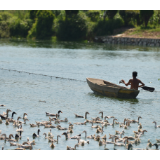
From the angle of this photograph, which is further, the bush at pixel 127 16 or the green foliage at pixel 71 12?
the green foliage at pixel 71 12

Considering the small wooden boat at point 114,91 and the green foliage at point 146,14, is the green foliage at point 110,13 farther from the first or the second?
the small wooden boat at point 114,91

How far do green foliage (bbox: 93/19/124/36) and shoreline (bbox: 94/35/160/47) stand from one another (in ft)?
8.62

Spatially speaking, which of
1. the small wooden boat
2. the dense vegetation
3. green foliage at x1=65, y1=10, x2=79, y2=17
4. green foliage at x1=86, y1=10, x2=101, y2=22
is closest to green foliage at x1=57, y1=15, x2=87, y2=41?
the dense vegetation

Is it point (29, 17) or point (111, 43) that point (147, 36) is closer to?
point (111, 43)

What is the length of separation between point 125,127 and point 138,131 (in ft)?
4.00

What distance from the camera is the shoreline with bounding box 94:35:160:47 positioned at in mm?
89688

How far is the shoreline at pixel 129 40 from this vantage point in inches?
3531

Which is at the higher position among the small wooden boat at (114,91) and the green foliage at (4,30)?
the green foliage at (4,30)

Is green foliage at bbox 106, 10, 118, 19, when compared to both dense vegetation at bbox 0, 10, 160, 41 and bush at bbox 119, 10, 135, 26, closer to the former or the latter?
dense vegetation at bbox 0, 10, 160, 41

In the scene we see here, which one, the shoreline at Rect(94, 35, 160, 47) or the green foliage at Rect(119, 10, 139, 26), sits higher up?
the green foliage at Rect(119, 10, 139, 26)

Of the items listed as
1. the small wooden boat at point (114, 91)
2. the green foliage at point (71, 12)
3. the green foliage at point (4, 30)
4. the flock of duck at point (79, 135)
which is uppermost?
the green foliage at point (71, 12)

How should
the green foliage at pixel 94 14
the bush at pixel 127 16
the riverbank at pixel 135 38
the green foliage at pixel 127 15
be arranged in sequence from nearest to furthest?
1. the riverbank at pixel 135 38
2. the green foliage at pixel 127 15
3. the bush at pixel 127 16
4. the green foliage at pixel 94 14

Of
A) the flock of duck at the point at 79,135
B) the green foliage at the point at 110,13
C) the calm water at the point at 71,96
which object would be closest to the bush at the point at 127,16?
the green foliage at the point at 110,13

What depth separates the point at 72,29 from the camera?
105m
